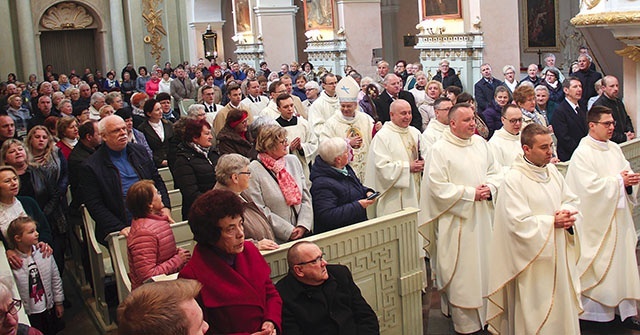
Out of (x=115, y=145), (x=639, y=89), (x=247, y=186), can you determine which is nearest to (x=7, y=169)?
(x=115, y=145)

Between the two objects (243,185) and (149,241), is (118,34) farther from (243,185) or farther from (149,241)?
(149,241)

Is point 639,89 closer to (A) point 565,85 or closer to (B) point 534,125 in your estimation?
(A) point 565,85

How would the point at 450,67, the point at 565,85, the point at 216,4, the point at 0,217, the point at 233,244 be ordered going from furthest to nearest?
the point at 216,4, the point at 450,67, the point at 565,85, the point at 0,217, the point at 233,244

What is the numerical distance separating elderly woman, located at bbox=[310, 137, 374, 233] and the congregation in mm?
11

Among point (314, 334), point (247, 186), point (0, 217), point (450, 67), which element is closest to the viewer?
point (314, 334)

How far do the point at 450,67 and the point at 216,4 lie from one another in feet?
52.1

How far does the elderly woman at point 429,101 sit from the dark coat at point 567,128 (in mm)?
1624

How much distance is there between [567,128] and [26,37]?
19839mm

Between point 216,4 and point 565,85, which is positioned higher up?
point 216,4

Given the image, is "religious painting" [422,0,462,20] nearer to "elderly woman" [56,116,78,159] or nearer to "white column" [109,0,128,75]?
"elderly woman" [56,116,78,159]

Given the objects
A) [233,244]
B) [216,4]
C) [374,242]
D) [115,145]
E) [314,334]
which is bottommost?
[314,334]

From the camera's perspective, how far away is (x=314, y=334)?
3.84 metres

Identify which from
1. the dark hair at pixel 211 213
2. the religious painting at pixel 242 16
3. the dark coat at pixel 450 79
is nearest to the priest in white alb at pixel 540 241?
the dark hair at pixel 211 213

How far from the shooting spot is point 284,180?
194 inches
